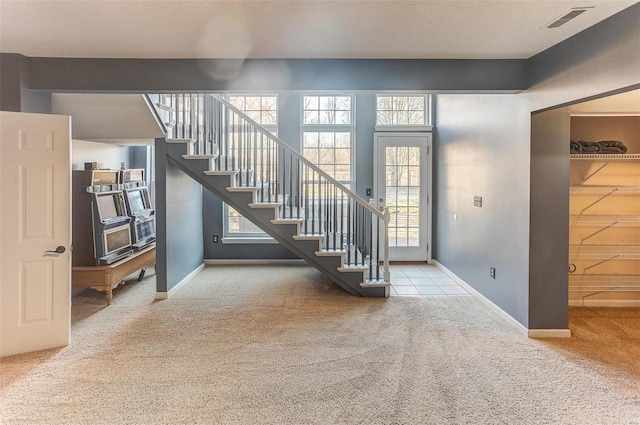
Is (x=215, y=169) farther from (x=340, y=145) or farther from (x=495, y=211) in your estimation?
(x=495, y=211)

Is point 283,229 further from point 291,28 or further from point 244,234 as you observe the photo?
point 291,28

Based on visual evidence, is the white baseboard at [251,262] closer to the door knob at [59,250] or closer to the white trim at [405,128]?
the white trim at [405,128]

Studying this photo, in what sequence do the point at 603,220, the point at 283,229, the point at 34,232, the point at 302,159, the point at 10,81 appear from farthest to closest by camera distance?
the point at 283,229, the point at 302,159, the point at 603,220, the point at 10,81, the point at 34,232

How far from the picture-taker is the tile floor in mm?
4547

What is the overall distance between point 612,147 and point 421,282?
8.82 ft

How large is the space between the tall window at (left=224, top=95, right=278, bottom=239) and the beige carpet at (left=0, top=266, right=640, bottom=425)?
216 cm

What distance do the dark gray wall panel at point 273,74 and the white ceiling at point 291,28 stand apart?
3.2 inches

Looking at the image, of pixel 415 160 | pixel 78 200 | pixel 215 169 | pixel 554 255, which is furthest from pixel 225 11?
pixel 415 160

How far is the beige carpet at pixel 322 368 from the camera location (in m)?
2.18

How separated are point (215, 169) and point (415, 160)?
11.2 ft

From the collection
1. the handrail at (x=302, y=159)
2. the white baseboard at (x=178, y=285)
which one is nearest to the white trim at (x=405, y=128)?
the handrail at (x=302, y=159)

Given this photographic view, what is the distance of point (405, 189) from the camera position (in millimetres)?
6164

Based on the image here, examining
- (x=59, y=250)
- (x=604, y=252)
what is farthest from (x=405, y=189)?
(x=59, y=250)

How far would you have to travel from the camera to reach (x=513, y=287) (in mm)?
3512
